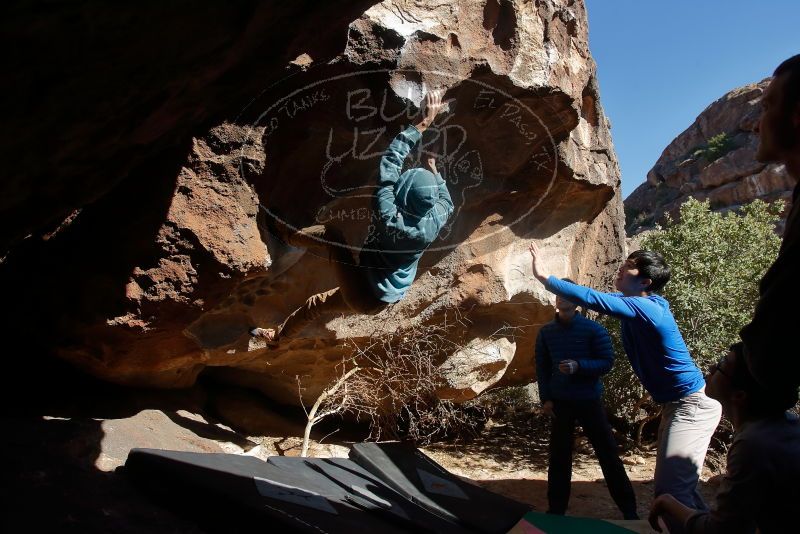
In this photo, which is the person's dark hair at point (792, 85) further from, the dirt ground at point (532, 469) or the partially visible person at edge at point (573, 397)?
the dirt ground at point (532, 469)

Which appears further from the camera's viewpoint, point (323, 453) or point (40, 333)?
point (323, 453)

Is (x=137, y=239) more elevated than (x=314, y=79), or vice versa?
(x=314, y=79)

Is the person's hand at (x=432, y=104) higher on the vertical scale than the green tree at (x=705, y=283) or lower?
higher

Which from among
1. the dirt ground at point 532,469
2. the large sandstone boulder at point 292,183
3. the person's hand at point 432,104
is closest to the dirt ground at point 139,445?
the dirt ground at point 532,469

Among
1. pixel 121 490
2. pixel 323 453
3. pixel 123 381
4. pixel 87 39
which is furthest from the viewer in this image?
pixel 323 453

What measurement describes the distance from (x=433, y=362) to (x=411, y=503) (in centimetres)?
264

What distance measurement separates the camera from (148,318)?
3898mm

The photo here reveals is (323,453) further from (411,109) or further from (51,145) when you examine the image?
(51,145)

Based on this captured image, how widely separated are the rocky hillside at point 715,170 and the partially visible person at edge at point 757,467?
81.3ft

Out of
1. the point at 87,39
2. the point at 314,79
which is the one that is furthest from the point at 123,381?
the point at 87,39

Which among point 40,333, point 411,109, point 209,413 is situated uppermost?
point 411,109

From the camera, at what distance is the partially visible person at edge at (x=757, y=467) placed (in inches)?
63.2

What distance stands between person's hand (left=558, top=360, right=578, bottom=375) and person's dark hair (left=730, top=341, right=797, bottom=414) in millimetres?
2342
